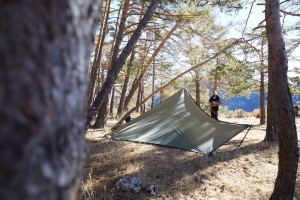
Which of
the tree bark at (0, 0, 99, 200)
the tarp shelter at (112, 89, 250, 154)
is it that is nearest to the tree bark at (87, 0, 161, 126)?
the tarp shelter at (112, 89, 250, 154)

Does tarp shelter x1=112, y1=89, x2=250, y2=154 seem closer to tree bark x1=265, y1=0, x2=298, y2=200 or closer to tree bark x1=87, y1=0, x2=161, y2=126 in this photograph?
tree bark x1=265, y1=0, x2=298, y2=200

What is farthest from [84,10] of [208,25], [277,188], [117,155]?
[208,25]

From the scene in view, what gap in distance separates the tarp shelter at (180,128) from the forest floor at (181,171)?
11.8 inches

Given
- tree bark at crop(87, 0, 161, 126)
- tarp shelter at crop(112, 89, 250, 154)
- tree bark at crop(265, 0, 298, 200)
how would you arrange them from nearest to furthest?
tree bark at crop(265, 0, 298, 200)
tree bark at crop(87, 0, 161, 126)
tarp shelter at crop(112, 89, 250, 154)

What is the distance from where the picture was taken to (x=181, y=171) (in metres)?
5.39

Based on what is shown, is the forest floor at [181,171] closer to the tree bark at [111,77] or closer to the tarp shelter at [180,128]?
the tarp shelter at [180,128]

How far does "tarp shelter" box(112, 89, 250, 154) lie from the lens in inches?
241

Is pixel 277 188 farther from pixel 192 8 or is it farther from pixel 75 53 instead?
pixel 192 8

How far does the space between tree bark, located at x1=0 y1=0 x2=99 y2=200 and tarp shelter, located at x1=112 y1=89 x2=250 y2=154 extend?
5357 millimetres

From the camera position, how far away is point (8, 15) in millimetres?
538

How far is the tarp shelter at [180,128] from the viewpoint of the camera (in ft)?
20.1

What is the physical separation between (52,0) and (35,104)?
0.22 metres

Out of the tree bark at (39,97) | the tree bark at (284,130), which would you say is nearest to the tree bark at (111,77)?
the tree bark at (284,130)

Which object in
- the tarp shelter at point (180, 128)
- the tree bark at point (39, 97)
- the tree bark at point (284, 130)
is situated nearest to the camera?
the tree bark at point (39, 97)
